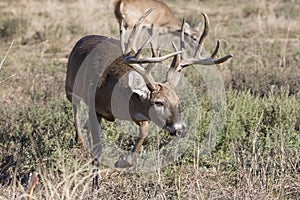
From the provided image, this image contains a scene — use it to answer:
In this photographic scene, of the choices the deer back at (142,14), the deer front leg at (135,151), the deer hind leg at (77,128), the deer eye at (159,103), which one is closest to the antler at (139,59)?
the deer eye at (159,103)

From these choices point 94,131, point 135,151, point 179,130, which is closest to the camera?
point 179,130

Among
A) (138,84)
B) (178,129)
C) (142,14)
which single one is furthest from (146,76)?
(142,14)

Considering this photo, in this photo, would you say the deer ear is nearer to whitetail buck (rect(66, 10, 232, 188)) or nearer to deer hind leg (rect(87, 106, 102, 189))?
whitetail buck (rect(66, 10, 232, 188))

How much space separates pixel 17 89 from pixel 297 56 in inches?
198

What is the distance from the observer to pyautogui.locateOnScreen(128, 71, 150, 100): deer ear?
595 centimetres

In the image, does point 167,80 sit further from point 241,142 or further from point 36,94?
point 36,94

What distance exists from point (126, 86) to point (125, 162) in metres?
0.74

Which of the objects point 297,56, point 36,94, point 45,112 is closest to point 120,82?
point 45,112

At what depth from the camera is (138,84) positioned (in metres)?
5.98

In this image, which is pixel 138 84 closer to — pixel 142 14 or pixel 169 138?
pixel 169 138

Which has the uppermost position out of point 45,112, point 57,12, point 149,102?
point 149,102

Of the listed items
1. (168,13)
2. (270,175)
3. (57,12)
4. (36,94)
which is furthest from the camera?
(57,12)

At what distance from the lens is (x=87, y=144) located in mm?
6801

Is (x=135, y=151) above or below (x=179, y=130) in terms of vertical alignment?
below
